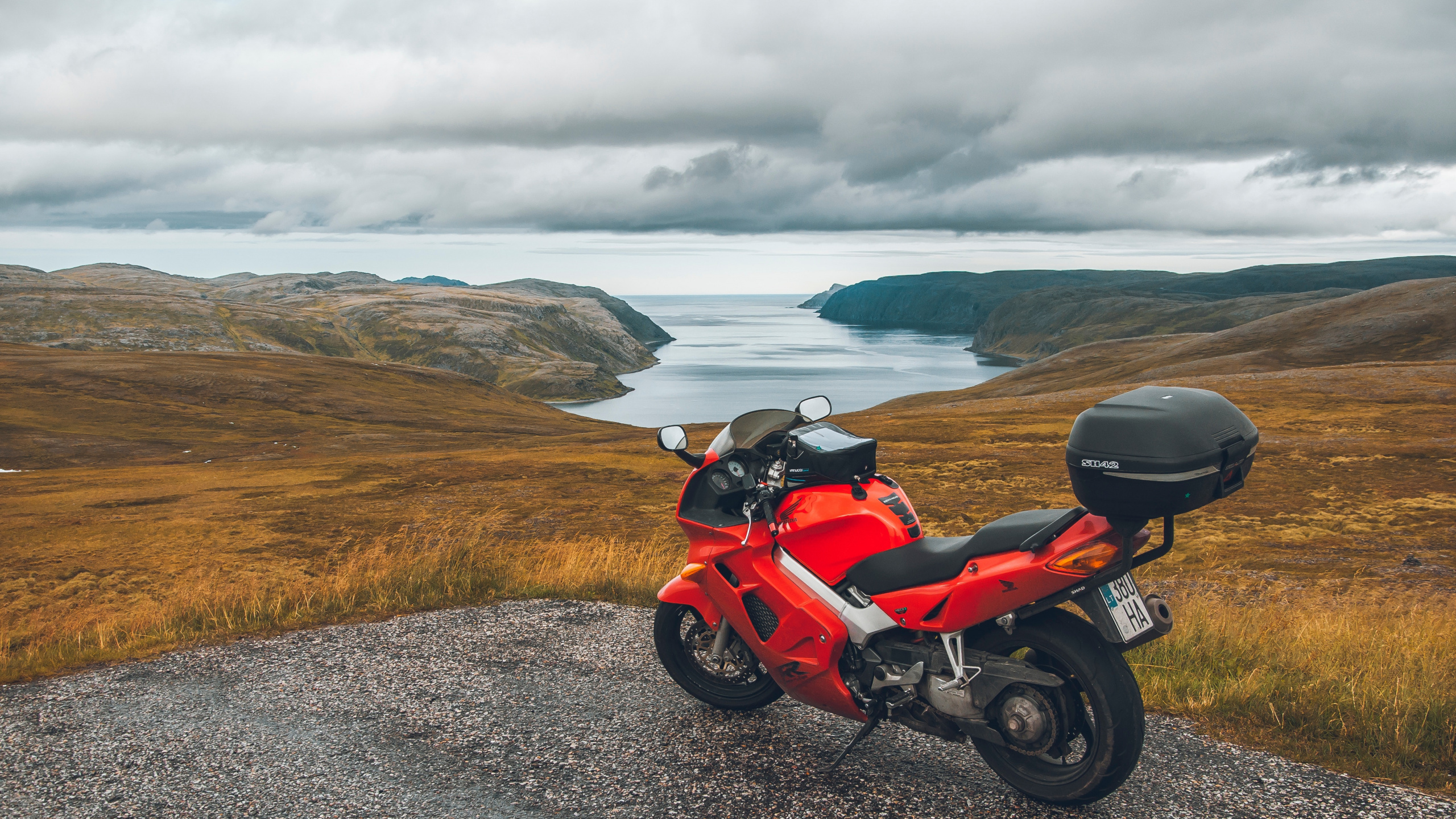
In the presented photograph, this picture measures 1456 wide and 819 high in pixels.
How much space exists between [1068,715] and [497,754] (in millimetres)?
3551

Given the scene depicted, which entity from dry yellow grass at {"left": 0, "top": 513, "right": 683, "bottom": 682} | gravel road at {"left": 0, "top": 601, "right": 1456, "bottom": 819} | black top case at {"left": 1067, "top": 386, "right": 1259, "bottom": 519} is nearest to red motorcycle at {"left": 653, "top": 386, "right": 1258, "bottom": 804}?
black top case at {"left": 1067, "top": 386, "right": 1259, "bottom": 519}

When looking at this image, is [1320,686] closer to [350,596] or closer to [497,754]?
[497,754]

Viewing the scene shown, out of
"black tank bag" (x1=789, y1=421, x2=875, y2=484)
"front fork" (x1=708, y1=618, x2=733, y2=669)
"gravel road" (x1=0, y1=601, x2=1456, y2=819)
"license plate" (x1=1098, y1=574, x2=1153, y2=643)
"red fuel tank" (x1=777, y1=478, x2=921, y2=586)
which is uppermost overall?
"black tank bag" (x1=789, y1=421, x2=875, y2=484)

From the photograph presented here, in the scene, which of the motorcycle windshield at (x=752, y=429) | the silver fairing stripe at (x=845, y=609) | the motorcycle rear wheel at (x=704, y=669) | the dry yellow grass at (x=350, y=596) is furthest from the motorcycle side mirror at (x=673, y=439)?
the dry yellow grass at (x=350, y=596)

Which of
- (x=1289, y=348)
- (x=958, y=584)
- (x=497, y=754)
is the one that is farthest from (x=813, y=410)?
(x=1289, y=348)

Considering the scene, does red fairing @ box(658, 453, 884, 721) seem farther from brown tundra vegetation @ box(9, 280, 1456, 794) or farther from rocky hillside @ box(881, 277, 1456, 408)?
rocky hillside @ box(881, 277, 1456, 408)

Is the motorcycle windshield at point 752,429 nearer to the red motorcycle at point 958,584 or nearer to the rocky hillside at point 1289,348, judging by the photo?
the red motorcycle at point 958,584

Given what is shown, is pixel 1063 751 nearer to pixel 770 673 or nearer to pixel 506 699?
pixel 770 673

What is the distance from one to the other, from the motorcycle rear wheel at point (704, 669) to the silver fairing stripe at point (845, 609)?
36.3 inches

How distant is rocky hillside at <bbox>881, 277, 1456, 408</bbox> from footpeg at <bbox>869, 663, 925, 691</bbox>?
3294 inches

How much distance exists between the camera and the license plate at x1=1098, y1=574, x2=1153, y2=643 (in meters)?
4.42

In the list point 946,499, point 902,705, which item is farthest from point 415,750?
point 946,499

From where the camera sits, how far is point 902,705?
5.07 metres

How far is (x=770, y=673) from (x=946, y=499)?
23.6 metres
